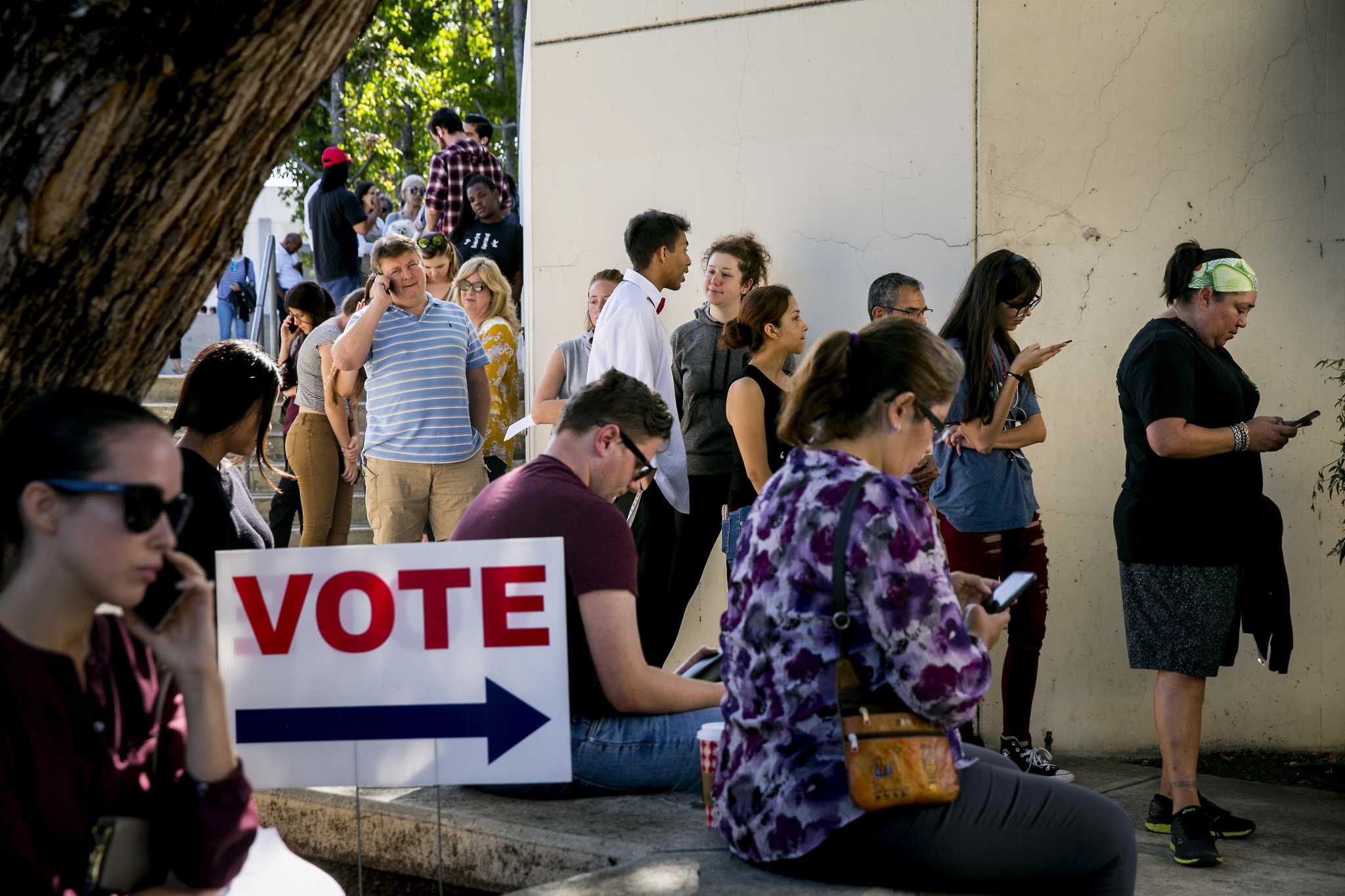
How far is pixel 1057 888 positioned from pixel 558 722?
3.88 ft

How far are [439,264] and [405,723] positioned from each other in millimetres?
5500

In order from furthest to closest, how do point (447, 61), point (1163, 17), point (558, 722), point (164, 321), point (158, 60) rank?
1. point (447, 61)
2. point (1163, 17)
3. point (558, 722)
4. point (164, 321)
5. point (158, 60)

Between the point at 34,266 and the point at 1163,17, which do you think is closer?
the point at 34,266

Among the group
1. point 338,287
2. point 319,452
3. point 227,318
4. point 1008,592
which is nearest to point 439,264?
point 319,452

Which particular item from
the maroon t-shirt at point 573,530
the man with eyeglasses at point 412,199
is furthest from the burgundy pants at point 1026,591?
the man with eyeglasses at point 412,199

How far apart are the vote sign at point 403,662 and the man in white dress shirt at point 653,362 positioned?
8.67 feet

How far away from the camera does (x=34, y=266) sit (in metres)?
2.61

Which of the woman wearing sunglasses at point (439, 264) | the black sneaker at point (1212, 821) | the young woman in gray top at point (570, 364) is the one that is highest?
the woman wearing sunglasses at point (439, 264)

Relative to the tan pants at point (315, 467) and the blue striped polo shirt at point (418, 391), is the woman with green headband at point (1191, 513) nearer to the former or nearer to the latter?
the blue striped polo shirt at point (418, 391)

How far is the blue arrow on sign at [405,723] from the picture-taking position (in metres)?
3.46

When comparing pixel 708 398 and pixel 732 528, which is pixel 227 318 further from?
pixel 732 528

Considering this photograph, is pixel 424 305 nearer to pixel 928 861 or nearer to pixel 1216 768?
pixel 1216 768

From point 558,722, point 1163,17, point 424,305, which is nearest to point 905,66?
point 1163,17

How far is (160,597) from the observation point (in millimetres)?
3484
